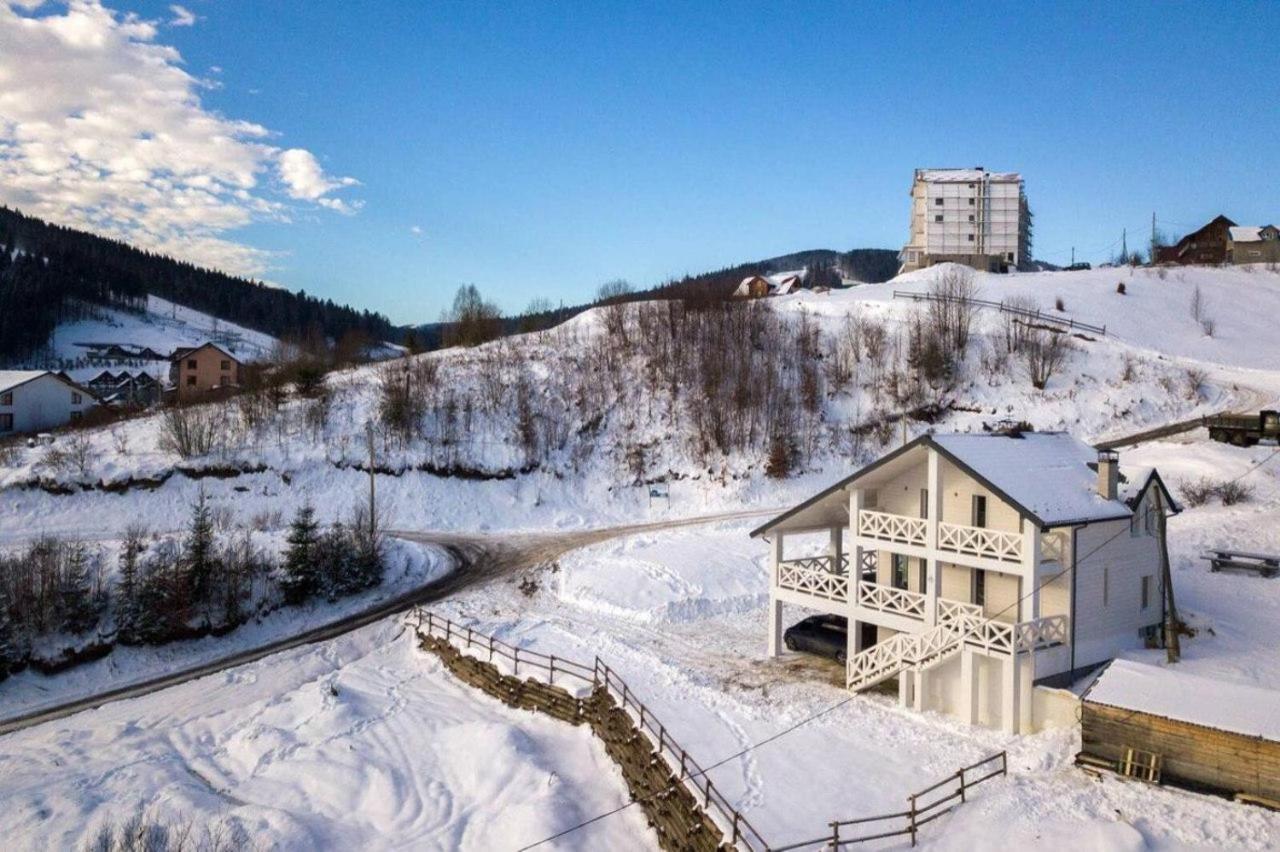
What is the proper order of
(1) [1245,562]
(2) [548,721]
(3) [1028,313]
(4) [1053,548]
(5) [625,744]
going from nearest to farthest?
(5) [625,744] < (4) [1053,548] < (2) [548,721] < (1) [1245,562] < (3) [1028,313]

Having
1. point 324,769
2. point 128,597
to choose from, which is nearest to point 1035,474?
point 324,769

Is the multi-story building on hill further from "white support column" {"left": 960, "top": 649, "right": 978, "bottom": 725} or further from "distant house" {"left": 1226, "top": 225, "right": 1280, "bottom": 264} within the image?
"white support column" {"left": 960, "top": 649, "right": 978, "bottom": 725}

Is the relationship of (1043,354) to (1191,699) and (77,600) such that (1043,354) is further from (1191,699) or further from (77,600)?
(77,600)

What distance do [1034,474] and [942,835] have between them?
9696mm

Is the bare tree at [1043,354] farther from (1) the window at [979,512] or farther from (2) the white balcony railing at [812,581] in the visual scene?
(1) the window at [979,512]

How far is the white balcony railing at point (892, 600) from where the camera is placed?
19.3 m

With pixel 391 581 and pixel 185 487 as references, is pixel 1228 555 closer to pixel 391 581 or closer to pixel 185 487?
pixel 391 581

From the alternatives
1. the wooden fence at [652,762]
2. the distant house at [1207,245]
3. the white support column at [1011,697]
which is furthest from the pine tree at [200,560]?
the distant house at [1207,245]

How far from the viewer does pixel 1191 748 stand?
13180mm

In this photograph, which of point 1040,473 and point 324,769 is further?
point 1040,473

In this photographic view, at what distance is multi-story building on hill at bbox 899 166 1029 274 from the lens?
7744 centimetres

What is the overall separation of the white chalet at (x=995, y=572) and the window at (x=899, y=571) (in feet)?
0.19

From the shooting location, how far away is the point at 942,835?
1215cm

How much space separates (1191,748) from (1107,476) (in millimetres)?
7321
